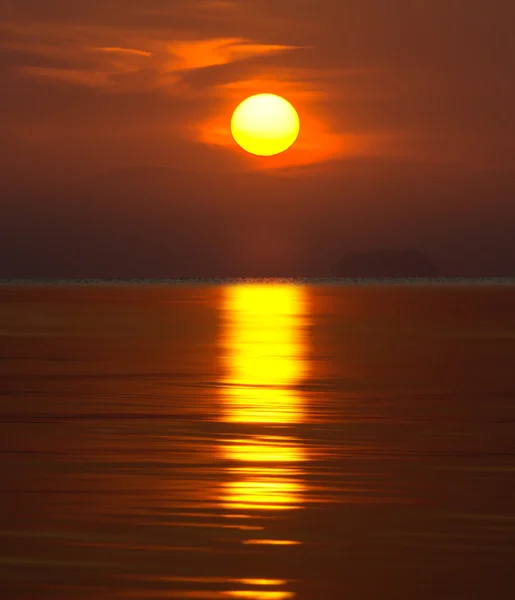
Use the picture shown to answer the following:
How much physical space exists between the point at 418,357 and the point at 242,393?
12.1 metres

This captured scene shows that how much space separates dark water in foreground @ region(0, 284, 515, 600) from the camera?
9.88m

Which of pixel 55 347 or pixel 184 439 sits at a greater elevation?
pixel 55 347

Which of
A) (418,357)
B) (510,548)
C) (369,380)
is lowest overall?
(510,548)

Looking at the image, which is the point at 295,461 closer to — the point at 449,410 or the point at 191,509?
the point at 191,509

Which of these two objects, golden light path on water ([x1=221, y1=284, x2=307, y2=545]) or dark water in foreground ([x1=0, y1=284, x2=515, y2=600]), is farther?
golden light path on water ([x1=221, y1=284, x2=307, y2=545])

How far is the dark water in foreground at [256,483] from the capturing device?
9.88 meters

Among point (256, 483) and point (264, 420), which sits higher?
point (264, 420)

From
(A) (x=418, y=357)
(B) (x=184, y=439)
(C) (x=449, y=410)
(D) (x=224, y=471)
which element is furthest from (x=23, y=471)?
(A) (x=418, y=357)

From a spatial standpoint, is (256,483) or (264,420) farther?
(264,420)

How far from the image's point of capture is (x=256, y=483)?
14.1m

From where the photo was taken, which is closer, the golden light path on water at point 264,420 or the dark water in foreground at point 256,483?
the dark water in foreground at point 256,483

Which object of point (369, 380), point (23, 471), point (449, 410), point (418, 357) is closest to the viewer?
point (23, 471)

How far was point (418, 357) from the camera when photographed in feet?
119

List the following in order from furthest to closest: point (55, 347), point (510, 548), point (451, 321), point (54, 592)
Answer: point (451, 321)
point (55, 347)
point (510, 548)
point (54, 592)
